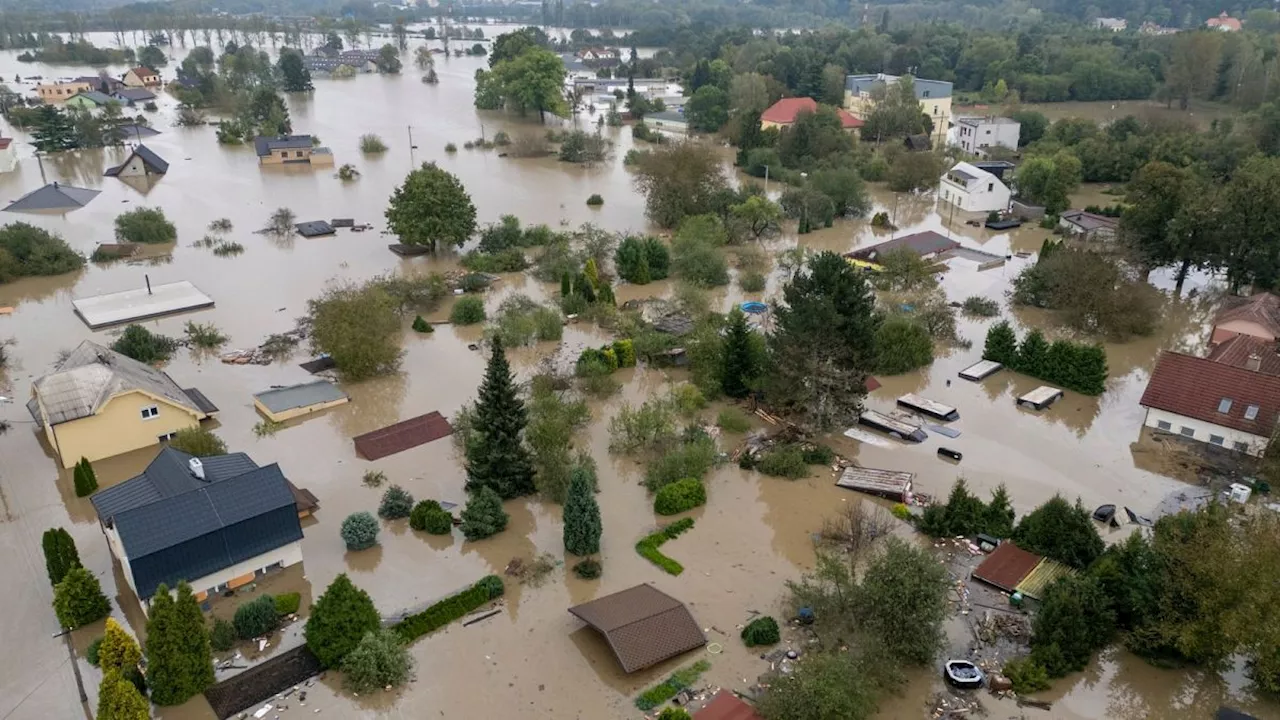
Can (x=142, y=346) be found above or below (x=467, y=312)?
above

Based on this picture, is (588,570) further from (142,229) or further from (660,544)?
(142,229)

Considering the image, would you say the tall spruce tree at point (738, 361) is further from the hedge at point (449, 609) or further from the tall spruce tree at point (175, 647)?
the tall spruce tree at point (175, 647)

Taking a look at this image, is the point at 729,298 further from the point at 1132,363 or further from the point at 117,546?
the point at 117,546

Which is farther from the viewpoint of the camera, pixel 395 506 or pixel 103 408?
pixel 103 408

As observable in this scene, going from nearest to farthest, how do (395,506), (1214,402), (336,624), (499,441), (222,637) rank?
(336,624) → (222,637) → (395,506) → (499,441) → (1214,402)

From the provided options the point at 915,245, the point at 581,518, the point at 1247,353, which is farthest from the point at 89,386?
the point at 1247,353

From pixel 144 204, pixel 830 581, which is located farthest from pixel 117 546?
pixel 144 204
